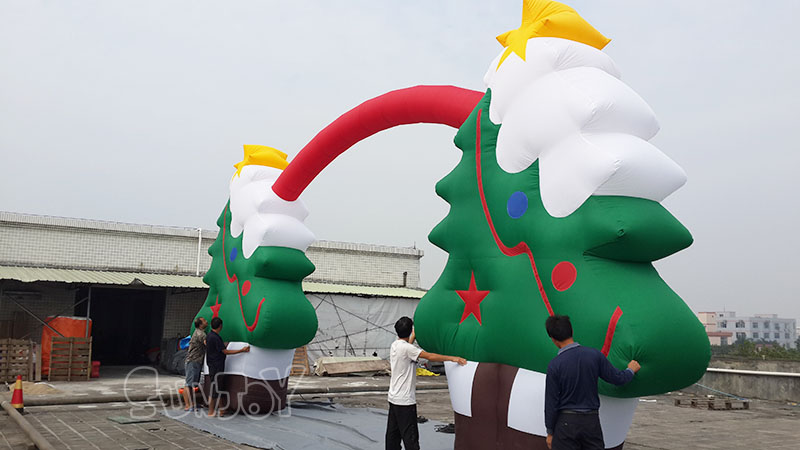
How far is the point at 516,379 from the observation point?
17.0ft

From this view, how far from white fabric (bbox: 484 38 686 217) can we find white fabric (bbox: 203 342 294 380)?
16.5 ft

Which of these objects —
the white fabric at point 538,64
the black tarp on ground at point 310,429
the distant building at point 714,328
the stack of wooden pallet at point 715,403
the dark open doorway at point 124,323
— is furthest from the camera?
the distant building at point 714,328

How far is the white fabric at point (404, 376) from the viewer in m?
5.75

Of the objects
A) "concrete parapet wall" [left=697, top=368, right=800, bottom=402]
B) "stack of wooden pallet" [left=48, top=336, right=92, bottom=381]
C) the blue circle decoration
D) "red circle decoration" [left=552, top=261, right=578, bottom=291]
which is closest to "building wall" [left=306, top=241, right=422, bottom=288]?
"stack of wooden pallet" [left=48, top=336, right=92, bottom=381]

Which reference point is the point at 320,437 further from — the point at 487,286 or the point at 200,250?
the point at 200,250

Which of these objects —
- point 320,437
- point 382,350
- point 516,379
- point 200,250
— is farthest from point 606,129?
point 200,250

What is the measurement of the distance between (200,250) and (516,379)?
16.3 meters

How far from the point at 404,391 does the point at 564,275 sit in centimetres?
186

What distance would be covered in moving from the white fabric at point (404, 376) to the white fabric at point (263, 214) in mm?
4083

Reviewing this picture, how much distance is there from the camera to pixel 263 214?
31.6 ft

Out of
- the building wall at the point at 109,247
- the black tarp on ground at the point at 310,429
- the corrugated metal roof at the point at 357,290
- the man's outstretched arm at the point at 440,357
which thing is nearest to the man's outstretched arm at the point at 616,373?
the man's outstretched arm at the point at 440,357

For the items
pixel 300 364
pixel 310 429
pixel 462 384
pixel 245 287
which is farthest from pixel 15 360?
pixel 462 384

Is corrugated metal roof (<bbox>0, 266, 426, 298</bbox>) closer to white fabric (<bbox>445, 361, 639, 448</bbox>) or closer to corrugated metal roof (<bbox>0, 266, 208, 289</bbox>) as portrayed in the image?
corrugated metal roof (<bbox>0, 266, 208, 289</bbox>)

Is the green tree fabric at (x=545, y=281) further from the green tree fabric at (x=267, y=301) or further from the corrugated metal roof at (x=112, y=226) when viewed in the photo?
the corrugated metal roof at (x=112, y=226)
